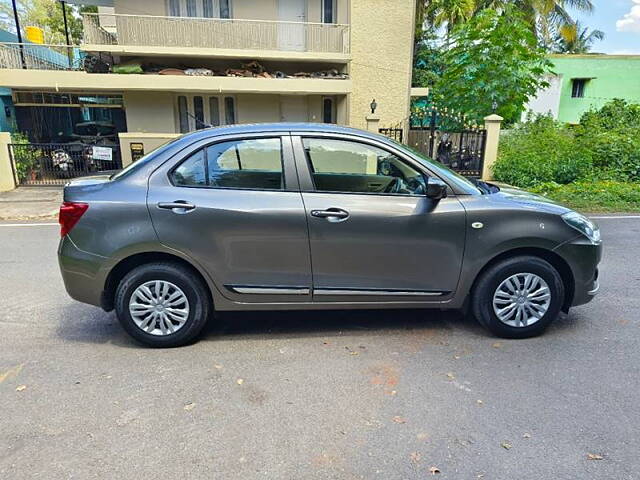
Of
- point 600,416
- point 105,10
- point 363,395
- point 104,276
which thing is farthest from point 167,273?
point 105,10

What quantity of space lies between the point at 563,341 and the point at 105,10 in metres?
25.0

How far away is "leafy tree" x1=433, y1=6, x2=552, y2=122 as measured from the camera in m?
12.5

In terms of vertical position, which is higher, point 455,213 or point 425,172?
point 425,172

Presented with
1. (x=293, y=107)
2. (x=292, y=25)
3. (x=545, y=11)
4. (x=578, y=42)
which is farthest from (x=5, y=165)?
(x=578, y=42)

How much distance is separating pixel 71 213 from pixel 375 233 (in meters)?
2.42

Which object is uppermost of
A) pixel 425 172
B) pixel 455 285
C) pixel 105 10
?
pixel 105 10

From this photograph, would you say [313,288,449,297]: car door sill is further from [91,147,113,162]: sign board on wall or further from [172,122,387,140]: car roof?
[91,147,113,162]: sign board on wall

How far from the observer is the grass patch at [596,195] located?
9.62m

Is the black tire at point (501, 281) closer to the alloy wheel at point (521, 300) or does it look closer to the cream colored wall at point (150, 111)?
the alloy wheel at point (521, 300)

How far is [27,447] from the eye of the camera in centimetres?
248

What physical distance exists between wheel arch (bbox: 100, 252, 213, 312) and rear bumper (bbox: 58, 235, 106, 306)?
0.05 m

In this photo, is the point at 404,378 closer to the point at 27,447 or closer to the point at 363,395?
the point at 363,395

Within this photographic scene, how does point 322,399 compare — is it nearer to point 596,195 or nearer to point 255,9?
point 596,195

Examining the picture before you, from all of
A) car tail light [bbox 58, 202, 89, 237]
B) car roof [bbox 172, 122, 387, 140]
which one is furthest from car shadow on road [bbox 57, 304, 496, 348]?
car roof [bbox 172, 122, 387, 140]
